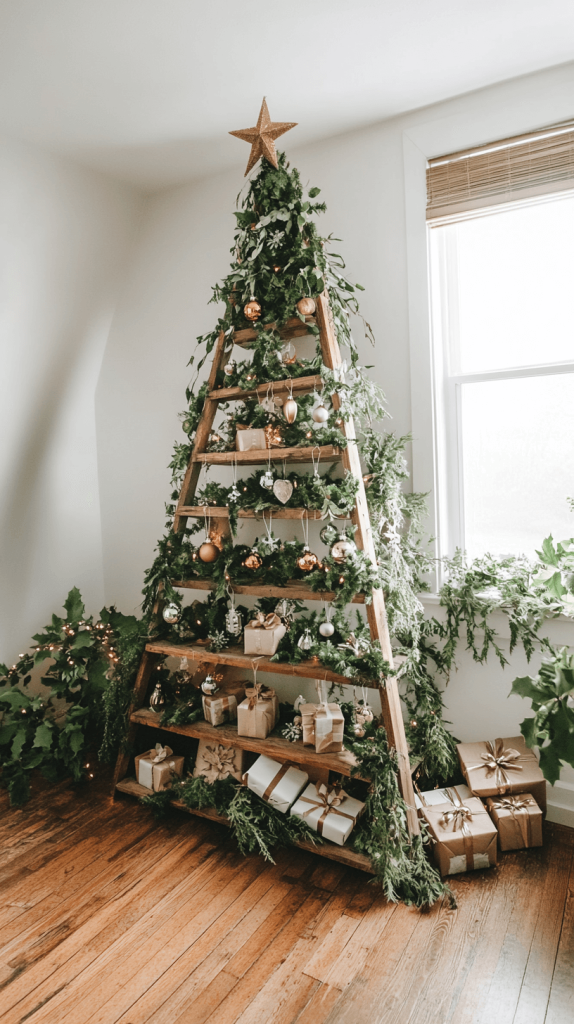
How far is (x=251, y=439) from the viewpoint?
221 cm

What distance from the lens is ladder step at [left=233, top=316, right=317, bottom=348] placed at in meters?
2.13

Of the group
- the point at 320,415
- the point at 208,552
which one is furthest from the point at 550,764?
the point at 208,552

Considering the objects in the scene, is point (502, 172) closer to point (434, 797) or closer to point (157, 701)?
point (434, 797)

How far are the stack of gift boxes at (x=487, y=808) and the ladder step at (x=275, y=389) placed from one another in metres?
1.48

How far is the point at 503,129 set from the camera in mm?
2113

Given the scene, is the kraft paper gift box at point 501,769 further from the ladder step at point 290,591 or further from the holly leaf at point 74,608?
the holly leaf at point 74,608

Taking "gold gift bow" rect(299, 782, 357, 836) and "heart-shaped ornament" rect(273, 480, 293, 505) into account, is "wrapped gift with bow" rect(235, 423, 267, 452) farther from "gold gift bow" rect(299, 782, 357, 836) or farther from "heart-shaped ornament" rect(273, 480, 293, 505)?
"gold gift bow" rect(299, 782, 357, 836)

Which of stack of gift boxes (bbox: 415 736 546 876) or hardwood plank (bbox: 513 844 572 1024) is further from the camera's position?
stack of gift boxes (bbox: 415 736 546 876)

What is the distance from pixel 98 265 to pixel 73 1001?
2880 mm

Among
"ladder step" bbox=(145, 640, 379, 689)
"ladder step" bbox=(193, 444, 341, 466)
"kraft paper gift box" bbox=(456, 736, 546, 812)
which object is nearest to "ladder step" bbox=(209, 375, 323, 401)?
"ladder step" bbox=(193, 444, 341, 466)

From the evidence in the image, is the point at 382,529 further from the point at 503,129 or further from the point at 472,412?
the point at 503,129

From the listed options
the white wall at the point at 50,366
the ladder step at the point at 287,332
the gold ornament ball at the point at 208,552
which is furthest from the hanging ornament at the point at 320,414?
the white wall at the point at 50,366

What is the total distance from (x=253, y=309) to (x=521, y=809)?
2.02 metres

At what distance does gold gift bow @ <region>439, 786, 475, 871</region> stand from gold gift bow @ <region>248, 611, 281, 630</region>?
2.86 ft
